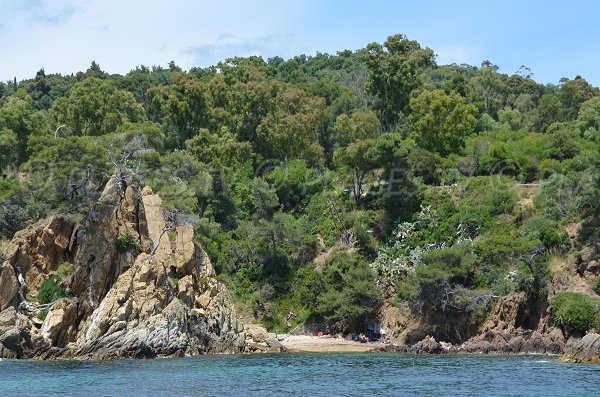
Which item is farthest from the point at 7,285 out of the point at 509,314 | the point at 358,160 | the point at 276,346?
the point at 509,314

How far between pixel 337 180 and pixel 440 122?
9706 mm

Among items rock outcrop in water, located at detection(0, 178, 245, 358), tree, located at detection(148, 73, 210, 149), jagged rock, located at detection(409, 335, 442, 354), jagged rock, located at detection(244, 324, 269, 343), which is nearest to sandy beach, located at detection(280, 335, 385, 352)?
jagged rock, located at detection(244, 324, 269, 343)

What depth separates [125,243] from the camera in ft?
169

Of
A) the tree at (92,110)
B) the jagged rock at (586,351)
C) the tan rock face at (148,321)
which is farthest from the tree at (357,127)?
the jagged rock at (586,351)

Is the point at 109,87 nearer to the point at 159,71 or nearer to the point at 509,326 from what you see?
the point at 509,326

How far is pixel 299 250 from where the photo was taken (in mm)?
66062

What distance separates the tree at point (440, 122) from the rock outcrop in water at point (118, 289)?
25.8m

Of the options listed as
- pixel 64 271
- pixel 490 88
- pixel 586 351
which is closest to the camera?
pixel 586 351

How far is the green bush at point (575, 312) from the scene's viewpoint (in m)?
50.1

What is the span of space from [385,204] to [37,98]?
69.0 meters

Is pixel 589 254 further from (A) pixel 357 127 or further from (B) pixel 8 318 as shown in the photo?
(B) pixel 8 318

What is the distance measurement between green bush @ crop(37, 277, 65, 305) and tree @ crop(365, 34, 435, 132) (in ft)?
120

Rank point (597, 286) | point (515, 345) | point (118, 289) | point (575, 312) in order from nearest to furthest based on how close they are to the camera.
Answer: point (118, 289) → point (575, 312) → point (515, 345) → point (597, 286)

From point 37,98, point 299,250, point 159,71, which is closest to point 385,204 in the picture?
point 299,250
